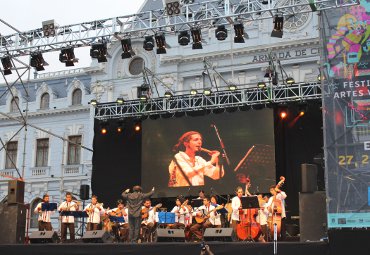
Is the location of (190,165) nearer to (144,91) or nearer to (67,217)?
(144,91)

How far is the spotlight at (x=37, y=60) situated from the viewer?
62.7ft

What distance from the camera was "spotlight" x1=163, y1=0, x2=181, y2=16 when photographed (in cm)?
1694

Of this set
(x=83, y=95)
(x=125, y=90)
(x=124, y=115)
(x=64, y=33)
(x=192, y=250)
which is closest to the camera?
(x=192, y=250)

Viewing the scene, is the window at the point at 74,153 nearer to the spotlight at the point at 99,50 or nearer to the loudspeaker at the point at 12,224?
the spotlight at the point at 99,50

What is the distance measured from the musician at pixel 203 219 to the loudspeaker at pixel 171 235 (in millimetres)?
1332

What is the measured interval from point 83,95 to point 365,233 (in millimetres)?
22214

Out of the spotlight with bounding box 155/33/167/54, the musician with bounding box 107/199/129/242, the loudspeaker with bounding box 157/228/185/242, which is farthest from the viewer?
the musician with bounding box 107/199/129/242

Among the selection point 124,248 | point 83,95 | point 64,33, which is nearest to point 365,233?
point 124,248

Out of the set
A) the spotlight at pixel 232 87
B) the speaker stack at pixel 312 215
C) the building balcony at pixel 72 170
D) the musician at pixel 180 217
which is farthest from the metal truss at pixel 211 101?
the speaker stack at pixel 312 215

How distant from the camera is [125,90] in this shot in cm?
2972

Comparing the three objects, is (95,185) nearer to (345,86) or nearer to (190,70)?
(190,70)

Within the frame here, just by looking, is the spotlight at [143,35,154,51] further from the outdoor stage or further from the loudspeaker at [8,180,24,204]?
the outdoor stage

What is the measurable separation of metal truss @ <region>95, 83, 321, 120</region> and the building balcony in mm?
6368

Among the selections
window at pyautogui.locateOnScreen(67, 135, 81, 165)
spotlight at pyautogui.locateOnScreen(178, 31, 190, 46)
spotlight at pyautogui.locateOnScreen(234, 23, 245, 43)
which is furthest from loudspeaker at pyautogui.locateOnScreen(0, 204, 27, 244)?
window at pyautogui.locateOnScreen(67, 135, 81, 165)
